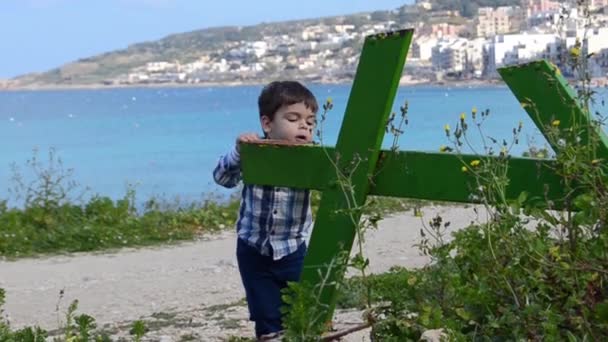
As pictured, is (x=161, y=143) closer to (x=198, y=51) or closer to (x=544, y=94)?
(x=544, y=94)

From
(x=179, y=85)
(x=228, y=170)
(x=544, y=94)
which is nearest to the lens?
(x=544, y=94)

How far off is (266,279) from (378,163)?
115cm

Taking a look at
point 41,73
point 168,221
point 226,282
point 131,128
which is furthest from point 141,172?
point 41,73

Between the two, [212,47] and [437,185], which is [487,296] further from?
[212,47]

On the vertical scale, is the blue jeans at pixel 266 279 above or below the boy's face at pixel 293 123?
below

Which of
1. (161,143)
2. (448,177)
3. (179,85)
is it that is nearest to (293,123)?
(448,177)

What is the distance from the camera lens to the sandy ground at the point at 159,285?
662cm

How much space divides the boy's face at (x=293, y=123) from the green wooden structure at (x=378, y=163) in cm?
53

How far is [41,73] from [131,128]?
311 feet

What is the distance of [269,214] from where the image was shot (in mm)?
4887

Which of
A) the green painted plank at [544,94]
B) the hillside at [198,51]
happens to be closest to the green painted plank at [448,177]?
the green painted plank at [544,94]

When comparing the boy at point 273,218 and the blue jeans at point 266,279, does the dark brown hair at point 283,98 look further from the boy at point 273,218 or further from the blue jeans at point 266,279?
the blue jeans at point 266,279

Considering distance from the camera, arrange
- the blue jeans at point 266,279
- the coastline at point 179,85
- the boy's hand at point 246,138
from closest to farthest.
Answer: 1. the boy's hand at point 246,138
2. the blue jeans at point 266,279
3. the coastline at point 179,85

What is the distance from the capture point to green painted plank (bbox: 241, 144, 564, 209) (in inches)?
148
